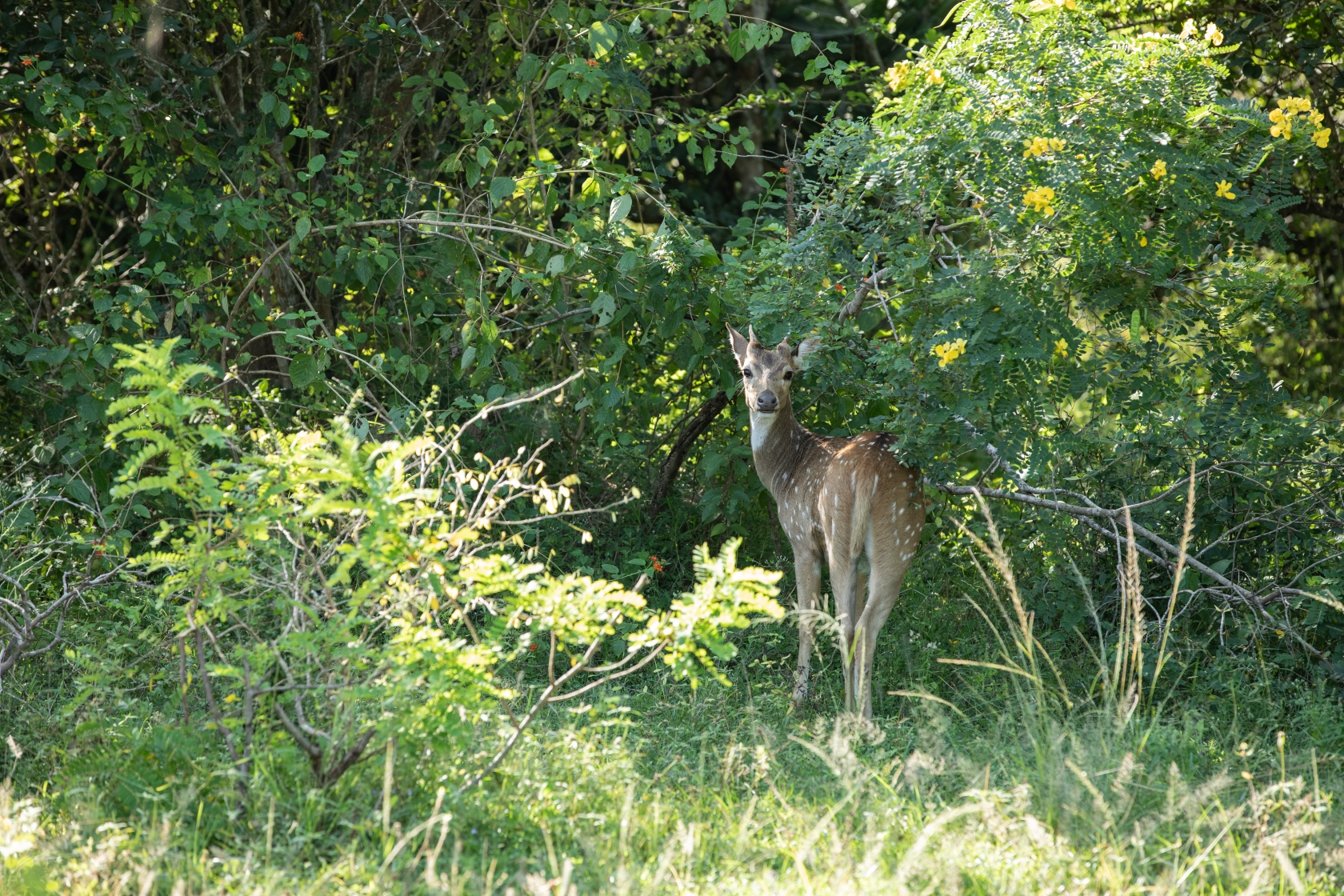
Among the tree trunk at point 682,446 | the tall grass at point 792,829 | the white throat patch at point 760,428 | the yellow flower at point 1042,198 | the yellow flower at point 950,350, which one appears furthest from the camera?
the tree trunk at point 682,446

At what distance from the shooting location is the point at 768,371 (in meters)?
5.64

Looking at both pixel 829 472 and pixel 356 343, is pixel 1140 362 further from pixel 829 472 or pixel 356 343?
pixel 356 343

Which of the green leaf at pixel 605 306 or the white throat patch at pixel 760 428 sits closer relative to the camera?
the green leaf at pixel 605 306

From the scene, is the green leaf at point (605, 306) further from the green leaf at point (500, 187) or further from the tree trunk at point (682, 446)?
the tree trunk at point (682, 446)

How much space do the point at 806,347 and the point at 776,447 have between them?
75 centimetres

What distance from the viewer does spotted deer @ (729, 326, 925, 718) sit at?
5203 millimetres

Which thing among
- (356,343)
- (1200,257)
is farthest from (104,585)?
(1200,257)

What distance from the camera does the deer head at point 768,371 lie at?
5556 millimetres

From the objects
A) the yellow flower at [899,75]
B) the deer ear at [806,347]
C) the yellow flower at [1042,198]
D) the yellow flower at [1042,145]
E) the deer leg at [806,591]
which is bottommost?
the deer leg at [806,591]

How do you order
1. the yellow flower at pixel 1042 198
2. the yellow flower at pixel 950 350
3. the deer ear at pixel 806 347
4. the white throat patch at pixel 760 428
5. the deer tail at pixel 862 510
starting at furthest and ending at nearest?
1. the white throat patch at pixel 760 428
2. the deer ear at pixel 806 347
3. the deer tail at pixel 862 510
4. the yellow flower at pixel 950 350
5. the yellow flower at pixel 1042 198

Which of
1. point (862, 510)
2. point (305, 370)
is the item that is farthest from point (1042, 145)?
point (305, 370)

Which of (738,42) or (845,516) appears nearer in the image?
(845,516)

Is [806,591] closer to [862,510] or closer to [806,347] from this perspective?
[862,510]

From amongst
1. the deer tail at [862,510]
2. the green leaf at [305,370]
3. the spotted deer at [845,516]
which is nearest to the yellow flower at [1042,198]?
the spotted deer at [845,516]
